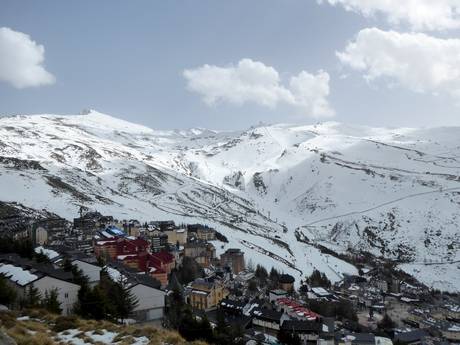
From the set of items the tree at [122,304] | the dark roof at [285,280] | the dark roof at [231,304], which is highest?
the tree at [122,304]

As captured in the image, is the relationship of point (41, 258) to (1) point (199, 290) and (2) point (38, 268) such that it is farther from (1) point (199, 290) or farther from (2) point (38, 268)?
(1) point (199, 290)

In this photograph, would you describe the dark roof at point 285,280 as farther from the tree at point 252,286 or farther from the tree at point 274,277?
the tree at point 252,286

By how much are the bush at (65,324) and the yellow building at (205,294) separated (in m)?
40.2

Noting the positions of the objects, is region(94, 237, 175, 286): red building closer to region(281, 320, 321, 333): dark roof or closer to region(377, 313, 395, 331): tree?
region(281, 320, 321, 333): dark roof

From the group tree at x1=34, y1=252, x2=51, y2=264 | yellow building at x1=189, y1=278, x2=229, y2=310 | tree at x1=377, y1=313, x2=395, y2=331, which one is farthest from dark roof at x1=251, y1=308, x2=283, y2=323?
tree at x1=34, y1=252, x2=51, y2=264

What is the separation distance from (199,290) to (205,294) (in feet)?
5.04

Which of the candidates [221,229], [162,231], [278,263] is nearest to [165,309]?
[162,231]

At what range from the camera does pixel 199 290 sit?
59.6 metres

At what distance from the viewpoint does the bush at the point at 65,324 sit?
17.1 meters

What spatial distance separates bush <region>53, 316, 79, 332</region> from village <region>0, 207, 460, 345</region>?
9551mm

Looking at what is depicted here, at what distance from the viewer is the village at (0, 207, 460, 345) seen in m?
32.5

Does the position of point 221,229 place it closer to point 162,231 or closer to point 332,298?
point 162,231

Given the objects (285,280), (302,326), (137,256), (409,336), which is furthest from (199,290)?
(409,336)

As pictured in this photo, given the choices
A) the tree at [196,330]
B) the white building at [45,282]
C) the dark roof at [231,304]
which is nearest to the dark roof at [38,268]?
the white building at [45,282]
